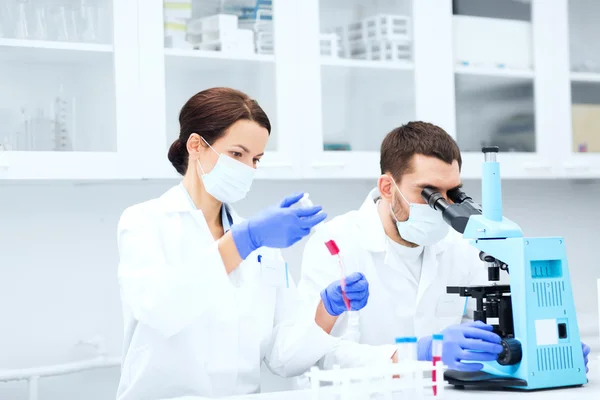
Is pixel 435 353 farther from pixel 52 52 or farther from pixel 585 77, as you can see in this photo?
pixel 585 77

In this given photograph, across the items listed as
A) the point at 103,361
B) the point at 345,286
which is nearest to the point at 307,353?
the point at 345,286

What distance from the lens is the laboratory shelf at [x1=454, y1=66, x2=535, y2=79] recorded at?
3.07 m

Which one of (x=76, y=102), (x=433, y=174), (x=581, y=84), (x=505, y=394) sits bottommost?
(x=505, y=394)

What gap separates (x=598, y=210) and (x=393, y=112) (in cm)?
135

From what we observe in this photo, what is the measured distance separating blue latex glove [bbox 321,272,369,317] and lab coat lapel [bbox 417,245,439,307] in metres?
0.48

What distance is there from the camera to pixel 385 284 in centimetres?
242

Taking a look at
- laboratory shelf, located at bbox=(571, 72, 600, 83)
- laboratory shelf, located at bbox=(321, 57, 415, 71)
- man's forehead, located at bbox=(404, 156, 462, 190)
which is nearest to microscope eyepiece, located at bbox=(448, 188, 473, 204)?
man's forehead, located at bbox=(404, 156, 462, 190)

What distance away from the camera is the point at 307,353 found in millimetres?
2008

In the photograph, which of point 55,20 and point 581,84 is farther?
point 581,84

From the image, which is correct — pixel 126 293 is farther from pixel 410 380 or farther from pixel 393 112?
pixel 393 112

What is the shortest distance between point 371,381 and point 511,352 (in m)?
0.36

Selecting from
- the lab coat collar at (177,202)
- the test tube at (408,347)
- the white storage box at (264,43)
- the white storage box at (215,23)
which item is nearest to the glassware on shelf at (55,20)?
the white storage box at (215,23)

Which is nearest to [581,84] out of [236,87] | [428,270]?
[428,270]

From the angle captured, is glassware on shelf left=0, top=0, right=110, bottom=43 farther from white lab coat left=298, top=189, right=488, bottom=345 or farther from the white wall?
white lab coat left=298, top=189, right=488, bottom=345
